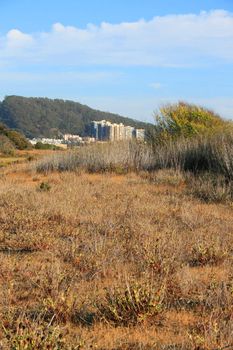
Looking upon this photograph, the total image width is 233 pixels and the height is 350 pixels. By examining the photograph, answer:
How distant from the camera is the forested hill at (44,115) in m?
71.8

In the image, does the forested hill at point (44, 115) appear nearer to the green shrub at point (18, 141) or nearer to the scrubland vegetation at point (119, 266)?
the green shrub at point (18, 141)

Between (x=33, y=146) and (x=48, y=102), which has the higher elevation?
(x=48, y=102)

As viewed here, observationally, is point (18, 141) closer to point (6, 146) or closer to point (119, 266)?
point (6, 146)

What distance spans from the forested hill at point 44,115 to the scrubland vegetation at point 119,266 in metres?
55.9

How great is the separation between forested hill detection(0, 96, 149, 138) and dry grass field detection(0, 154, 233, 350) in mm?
57480

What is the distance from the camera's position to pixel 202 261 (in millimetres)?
5879

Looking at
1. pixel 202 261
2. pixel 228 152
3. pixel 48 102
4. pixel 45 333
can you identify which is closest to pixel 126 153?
pixel 228 152

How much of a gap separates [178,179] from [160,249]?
8.69m

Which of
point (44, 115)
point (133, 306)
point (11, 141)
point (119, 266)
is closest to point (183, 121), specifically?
point (119, 266)

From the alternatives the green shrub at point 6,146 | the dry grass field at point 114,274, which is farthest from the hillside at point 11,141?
the dry grass field at point 114,274

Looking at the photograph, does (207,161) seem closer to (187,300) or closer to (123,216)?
(123,216)

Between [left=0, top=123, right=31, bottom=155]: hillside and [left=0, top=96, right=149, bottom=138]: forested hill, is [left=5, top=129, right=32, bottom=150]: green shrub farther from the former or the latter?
[left=0, top=96, right=149, bottom=138]: forested hill

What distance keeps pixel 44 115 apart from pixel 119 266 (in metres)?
73.8

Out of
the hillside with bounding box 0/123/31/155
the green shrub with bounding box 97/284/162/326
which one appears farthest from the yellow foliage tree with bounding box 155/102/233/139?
the hillside with bounding box 0/123/31/155
